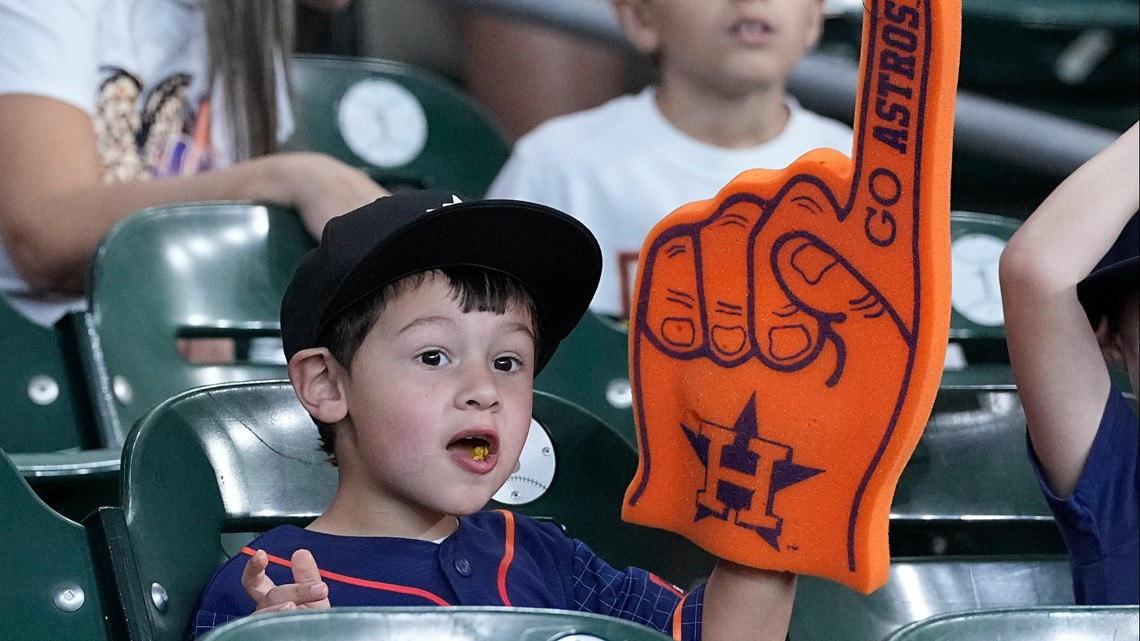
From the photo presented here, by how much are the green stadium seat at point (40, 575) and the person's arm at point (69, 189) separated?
1.87ft

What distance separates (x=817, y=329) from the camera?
0.91m

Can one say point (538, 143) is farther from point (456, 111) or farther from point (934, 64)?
point (934, 64)

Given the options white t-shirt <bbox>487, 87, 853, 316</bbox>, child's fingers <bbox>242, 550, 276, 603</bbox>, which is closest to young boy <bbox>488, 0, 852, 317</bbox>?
white t-shirt <bbox>487, 87, 853, 316</bbox>

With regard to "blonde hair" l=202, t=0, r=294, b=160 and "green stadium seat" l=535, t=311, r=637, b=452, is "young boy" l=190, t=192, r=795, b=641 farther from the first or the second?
"blonde hair" l=202, t=0, r=294, b=160

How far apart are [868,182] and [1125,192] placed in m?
0.39

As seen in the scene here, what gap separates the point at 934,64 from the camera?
854mm

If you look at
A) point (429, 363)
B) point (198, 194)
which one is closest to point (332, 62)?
point (198, 194)

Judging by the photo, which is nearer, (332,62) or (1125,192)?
(1125,192)

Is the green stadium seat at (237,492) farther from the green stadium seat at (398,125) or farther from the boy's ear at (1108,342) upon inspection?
the green stadium seat at (398,125)

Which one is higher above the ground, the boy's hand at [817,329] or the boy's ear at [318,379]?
the boy's hand at [817,329]

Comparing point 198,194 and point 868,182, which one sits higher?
point 868,182

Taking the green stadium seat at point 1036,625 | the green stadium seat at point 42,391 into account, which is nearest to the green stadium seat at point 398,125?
the green stadium seat at point 42,391

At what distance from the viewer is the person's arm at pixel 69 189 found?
5.14 ft

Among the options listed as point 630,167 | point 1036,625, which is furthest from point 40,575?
point 630,167
